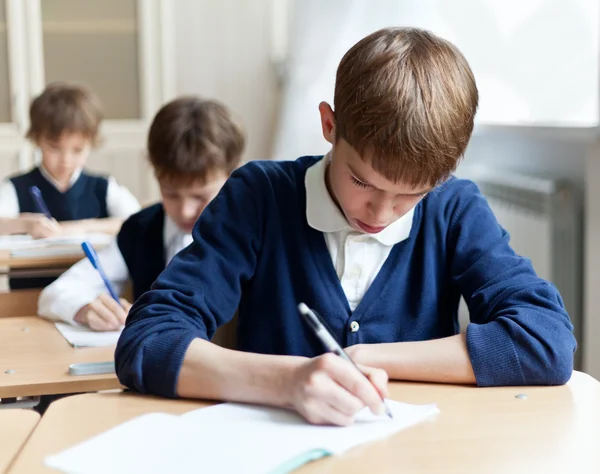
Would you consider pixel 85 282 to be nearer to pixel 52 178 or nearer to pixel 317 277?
pixel 317 277

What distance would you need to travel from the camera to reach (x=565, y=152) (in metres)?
2.78

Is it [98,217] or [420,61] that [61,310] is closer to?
[420,61]

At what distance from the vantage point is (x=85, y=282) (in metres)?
1.83

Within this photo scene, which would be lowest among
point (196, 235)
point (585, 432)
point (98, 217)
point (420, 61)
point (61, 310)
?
point (98, 217)

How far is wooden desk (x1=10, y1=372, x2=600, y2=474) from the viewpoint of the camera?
0.87m

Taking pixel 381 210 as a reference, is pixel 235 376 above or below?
below

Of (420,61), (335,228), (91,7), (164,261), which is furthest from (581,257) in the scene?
(91,7)

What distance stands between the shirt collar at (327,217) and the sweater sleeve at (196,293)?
0.08m

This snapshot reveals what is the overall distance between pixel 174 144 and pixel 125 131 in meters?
2.81

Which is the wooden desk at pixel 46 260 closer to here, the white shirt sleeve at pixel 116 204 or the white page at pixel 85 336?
the white page at pixel 85 336

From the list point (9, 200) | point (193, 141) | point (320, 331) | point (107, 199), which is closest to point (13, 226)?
point (9, 200)

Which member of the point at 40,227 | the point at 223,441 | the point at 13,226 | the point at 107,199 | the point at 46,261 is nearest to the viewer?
the point at 223,441

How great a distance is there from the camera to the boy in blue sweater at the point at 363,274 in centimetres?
107

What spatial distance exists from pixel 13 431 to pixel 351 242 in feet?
1.90
